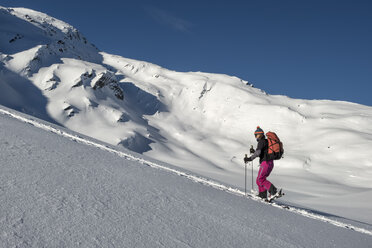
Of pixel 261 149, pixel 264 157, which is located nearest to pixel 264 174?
pixel 264 157

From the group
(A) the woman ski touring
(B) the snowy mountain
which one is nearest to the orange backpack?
(A) the woman ski touring

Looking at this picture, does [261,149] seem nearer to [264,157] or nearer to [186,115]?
[264,157]

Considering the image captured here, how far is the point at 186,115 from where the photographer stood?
100 m

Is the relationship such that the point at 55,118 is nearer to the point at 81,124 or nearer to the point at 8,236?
the point at 81,124

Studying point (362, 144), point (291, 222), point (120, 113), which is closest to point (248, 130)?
point (362, 144)

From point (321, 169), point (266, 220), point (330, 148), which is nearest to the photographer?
point (266, 220)

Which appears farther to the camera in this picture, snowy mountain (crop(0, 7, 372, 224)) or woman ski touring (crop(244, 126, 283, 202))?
snowy mountain (crop(0, 7, 372, 224))

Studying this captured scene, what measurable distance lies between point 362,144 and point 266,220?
2825 inches

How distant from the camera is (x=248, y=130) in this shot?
8831cm

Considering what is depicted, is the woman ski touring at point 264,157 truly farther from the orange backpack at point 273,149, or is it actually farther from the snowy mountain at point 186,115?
the snowy mountain at point 186,115

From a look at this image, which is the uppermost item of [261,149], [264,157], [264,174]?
[261,149]

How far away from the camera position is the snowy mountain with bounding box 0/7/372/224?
65.2 metres

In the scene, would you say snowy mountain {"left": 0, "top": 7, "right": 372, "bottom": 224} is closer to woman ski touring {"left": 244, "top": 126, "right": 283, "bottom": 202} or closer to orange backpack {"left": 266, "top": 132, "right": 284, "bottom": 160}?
woman ski touring {"left": 244, "top": 126, "right": 283, "bottom": 202}

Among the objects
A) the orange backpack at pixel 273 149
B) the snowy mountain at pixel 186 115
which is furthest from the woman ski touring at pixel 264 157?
the snowy mountain at pixel 186 115
